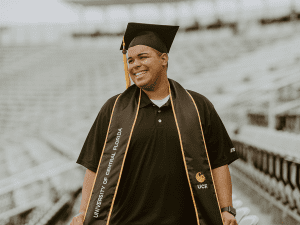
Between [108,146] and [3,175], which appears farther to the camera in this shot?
[3,175]

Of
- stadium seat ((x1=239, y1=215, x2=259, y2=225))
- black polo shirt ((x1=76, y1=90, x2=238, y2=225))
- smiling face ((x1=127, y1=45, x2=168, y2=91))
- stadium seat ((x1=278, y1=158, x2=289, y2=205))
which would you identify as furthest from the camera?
stadium seat ((x1=278, y1=158, x2=289, y2=205))

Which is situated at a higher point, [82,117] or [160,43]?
[160,43]

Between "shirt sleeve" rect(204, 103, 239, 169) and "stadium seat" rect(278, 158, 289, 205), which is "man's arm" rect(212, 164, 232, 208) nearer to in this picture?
"shirt sleeve" rect(204, 103, 239, 169)

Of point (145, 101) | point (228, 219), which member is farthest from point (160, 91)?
point (228, 219)

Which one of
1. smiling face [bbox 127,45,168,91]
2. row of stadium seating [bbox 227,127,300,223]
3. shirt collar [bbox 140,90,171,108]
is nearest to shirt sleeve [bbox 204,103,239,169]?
shirt collar [bbox 140,90,171,108]

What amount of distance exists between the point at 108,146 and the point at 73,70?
41.4ft

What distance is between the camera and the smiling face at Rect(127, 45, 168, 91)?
125 cm

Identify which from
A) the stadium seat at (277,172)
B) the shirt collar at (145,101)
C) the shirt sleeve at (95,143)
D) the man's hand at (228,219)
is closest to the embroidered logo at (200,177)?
the man's hand at (228,219)

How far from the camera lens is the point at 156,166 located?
115 cm

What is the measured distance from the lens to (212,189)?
1179 millimetres

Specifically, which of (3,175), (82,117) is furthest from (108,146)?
(82,117)

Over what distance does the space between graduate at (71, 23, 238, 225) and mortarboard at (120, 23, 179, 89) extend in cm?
5

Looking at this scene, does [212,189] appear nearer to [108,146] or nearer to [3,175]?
[108,146]

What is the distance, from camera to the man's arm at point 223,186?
121cm
